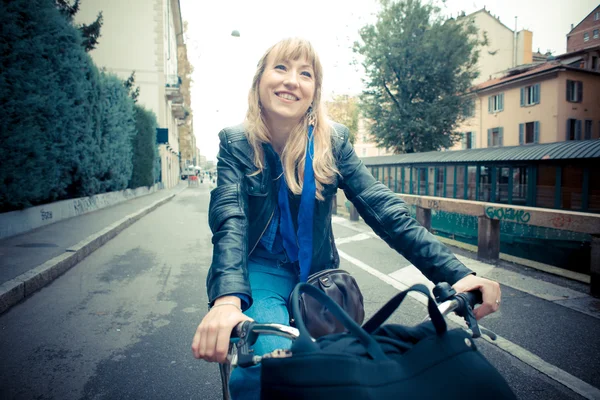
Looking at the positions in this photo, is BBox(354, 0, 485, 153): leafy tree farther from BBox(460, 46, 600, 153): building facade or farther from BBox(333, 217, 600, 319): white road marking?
BBox(333, 217, 600, 319): white road marking

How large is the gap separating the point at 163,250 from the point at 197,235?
1.90 meters

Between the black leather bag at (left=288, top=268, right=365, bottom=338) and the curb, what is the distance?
431 centimetres

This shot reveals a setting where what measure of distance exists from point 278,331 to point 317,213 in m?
0.90

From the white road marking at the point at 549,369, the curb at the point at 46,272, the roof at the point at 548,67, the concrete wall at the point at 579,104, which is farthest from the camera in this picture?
the concrete wall at the point at 579,104

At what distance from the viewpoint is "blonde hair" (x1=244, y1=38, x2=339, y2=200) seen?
1.92m

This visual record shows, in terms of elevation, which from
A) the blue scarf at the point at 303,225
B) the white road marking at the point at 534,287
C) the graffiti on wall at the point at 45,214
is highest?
the blue scarf at the point at 303,225

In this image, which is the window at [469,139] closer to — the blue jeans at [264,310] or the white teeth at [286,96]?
the white teeth at [286,96]

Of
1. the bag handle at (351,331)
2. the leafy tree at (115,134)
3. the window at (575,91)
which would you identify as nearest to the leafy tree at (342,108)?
the window at (575,91)

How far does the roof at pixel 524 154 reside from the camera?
12170mm

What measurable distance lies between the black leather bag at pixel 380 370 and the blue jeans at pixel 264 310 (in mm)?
225

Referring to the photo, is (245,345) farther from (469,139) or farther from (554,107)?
(469,139)

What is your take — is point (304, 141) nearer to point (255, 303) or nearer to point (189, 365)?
point (255, 303)

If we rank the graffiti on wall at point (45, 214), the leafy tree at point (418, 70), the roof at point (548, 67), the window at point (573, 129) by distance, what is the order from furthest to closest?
the window at point (573, 129) → the roof at point (548, 67) → the leafy tree at point (418, 70) → the graffiti on wall at point (45, 214)

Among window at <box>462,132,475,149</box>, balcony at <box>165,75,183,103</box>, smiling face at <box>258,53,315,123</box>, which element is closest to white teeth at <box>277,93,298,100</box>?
smiling face at <box>258,53,315,123</box>
